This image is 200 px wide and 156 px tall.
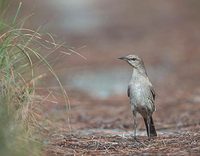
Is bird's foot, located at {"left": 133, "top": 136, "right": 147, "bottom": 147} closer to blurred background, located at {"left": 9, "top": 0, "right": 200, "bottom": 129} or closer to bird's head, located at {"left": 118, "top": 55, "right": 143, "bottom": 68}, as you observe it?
bird's head, located at {"left": 118, "top": 55, "right": 143, "bottom": 68}

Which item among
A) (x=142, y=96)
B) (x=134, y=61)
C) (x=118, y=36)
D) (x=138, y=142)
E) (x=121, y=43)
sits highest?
(x=118, y=36)

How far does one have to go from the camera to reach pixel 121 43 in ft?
62.8

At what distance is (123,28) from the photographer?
21406mm

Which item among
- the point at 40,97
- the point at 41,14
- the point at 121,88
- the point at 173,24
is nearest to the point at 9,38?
the point at 40,97

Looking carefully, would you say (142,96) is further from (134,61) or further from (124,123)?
(124,123)

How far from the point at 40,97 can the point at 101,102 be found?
4.47 m

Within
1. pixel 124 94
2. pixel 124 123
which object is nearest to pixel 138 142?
pixel 124 123

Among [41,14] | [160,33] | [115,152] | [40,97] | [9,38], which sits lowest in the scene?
[115,152]

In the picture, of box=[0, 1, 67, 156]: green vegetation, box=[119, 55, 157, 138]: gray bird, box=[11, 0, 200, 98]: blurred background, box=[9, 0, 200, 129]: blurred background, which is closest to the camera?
box=[0, 1, 67, 156]: green vegetation

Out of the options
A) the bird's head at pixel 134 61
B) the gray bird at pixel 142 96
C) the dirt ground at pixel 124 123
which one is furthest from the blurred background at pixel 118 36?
the gray bird at pixel 142 96

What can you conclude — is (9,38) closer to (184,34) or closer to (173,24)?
(184,34)

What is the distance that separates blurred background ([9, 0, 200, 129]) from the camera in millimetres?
12828

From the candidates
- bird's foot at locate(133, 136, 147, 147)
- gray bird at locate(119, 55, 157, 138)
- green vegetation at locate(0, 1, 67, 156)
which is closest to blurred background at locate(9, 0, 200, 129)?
green vegetation at locate(0, 1, 67, 156)

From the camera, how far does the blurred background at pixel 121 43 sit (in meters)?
12.8
